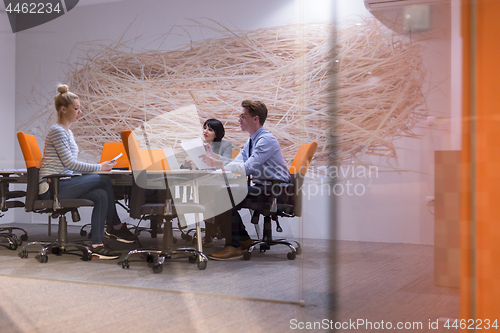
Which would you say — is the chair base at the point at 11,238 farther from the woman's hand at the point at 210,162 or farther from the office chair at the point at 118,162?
the woman's hand at the point at 210,162

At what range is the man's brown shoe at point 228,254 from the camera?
3561 millimetres

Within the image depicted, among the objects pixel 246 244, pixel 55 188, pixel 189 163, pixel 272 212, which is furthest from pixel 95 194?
pixel 272 212

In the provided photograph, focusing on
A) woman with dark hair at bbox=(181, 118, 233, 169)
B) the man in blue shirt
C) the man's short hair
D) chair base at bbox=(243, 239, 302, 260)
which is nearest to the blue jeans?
the man in blue shirt

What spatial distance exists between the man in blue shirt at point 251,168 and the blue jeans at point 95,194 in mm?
860

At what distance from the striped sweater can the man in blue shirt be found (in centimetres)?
102

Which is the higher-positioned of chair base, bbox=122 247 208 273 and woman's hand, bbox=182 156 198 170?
woman's hand, bbox=182 156 198 170

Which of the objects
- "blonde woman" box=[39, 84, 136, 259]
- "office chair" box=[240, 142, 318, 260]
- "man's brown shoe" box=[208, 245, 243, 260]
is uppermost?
"blonde woman" box=[39, 84, 136, 259]

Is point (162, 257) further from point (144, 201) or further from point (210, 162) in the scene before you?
point (210, 162)

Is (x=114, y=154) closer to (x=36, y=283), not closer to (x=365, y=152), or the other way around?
(x=36, y=283)

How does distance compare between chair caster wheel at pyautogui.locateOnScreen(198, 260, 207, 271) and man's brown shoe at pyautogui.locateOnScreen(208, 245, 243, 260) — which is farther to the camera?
man's brown shoe at pyautogui.locateOnScreen(208, 245, 243, 260)

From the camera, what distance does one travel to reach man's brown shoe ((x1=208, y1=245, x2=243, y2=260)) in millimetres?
3561

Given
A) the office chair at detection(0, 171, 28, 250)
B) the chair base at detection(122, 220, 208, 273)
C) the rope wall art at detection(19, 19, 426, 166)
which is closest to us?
the chair base at detection(122, 220, 208, 273)

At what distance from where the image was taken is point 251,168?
3518 mm

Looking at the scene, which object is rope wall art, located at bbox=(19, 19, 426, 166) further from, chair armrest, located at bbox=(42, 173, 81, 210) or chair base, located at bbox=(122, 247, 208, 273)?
chair armrest, located at bbox=(42, 173, 81, 210)
